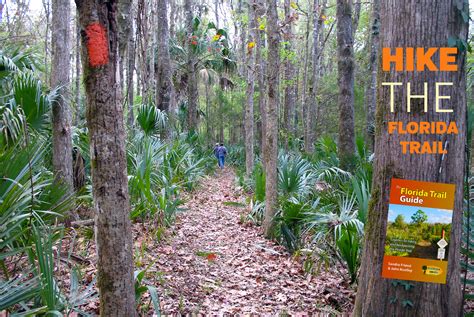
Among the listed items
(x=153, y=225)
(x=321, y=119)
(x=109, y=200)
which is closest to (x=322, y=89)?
(x=321, y=119)

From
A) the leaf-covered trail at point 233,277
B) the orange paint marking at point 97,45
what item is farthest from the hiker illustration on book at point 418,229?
the orange paint marking at point 97,45

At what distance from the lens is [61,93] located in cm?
505

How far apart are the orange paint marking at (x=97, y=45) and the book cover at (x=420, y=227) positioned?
6.75 ft

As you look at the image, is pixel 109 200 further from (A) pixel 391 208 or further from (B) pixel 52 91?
(B) pixel 52 91

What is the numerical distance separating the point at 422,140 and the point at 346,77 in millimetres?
6416

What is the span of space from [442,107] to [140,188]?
157 inches

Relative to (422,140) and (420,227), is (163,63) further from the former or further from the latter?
(420,227)

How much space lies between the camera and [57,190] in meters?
3.22

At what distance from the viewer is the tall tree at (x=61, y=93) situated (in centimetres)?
512

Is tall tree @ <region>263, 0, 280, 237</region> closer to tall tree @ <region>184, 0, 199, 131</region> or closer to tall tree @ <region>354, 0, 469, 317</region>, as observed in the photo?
tall tree @ <region>354, 0, 469, 317</region>

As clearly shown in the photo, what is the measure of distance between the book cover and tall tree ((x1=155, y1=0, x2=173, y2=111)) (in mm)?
9615

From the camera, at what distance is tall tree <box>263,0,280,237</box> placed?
6.55 metres

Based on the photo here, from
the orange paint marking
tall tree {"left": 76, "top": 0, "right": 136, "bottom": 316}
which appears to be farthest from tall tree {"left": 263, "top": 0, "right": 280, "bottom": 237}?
the orange paint marking

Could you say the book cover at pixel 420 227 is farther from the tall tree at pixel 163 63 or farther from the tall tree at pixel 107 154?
the tall tree at pixel 163 63
